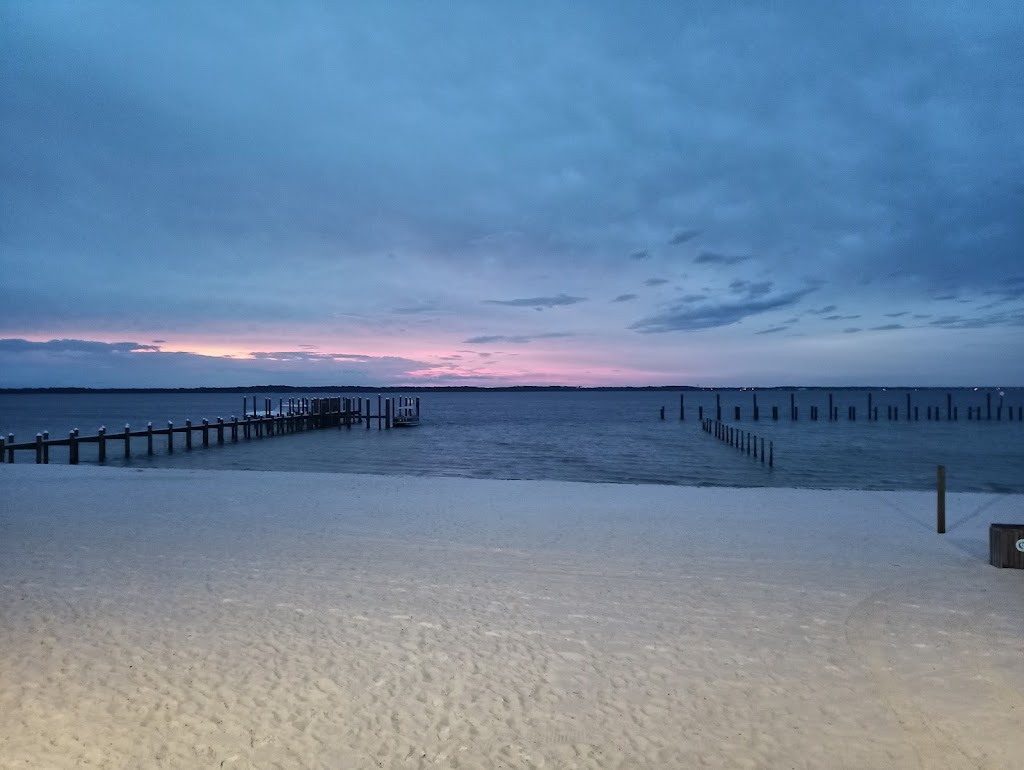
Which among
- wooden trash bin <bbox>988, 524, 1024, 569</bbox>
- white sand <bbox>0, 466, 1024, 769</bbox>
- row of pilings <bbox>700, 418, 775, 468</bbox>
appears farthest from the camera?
row of pilings <bbox>700, 418, 775, 468</bbox>

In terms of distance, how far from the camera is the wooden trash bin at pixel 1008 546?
8.71 metres

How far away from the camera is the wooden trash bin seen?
28.6 feet

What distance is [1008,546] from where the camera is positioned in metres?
8.77

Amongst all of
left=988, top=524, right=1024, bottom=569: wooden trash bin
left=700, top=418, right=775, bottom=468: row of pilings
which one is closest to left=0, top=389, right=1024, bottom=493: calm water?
left=700, top=418, right=775, bottom=468: row of pilings

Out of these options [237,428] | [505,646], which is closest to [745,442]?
[237,428]

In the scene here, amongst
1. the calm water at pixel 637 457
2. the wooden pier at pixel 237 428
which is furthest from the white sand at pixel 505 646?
the wooden pier at pixel 237 428

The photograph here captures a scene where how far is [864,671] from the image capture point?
18.0ft

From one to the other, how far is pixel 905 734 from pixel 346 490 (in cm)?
1377

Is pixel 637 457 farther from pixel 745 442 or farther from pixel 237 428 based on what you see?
pixel 237 428

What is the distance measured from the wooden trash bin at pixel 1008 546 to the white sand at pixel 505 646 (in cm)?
26

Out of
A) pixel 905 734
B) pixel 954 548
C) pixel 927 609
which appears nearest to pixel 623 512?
pixel 954 548

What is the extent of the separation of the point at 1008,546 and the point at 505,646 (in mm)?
7069

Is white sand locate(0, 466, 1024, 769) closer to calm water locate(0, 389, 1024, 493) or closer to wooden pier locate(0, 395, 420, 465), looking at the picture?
calm water locate(0, 389, 1024, 493)

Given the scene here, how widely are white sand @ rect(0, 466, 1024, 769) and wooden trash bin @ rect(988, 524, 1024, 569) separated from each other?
26 centimetres
